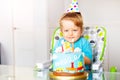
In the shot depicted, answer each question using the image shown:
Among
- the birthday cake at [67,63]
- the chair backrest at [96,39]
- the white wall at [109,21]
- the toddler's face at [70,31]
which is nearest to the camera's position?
the birthday cake at [67,63]

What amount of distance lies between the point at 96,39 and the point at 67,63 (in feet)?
2.56

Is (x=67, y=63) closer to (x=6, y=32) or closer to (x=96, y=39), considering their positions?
(x=96, y=39)

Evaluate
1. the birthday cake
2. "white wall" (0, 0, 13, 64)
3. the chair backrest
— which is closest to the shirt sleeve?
the chair backrest

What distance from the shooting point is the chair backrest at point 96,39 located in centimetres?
193

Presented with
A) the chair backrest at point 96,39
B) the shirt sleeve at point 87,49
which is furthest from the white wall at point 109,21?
the shirt sleeve at point 87,49

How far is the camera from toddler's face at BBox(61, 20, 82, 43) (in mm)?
1762

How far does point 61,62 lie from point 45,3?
142cm

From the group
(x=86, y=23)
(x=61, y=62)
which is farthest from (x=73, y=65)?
(x=86, y=23)

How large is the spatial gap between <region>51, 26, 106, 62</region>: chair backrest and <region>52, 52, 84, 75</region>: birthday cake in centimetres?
65

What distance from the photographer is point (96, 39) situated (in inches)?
78.0

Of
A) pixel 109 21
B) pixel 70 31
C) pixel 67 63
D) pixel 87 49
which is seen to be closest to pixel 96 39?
pixel 87 49

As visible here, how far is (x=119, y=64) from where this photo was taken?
255 cm

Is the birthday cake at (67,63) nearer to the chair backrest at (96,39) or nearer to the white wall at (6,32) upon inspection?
the chair backrest at (96,39)

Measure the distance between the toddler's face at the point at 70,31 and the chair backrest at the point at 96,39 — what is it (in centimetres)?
15
